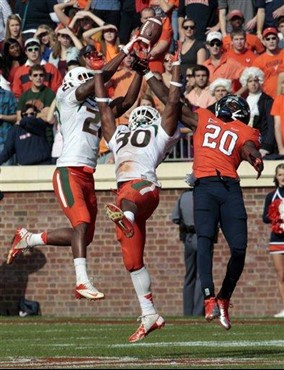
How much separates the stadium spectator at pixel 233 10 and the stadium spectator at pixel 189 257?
132 inches

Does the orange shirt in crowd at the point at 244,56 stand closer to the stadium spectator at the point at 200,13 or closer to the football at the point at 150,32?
the stadium spectator at the point at 200,13

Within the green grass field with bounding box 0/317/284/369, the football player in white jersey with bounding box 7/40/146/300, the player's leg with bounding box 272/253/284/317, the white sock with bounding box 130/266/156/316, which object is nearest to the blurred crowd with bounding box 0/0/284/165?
the player's leg with bounding box 272/253/284/317

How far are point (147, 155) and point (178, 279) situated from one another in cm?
835

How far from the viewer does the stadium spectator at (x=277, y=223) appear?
19.4m

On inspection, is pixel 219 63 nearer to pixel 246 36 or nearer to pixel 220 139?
pixel 246 36

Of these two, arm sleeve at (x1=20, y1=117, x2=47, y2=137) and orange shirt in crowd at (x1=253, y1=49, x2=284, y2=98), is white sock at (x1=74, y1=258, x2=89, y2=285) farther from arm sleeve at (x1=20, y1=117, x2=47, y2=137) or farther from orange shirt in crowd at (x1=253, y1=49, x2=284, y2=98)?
orange shirt in crowd at (x1=253, y1=49, x2=284, y2=98)

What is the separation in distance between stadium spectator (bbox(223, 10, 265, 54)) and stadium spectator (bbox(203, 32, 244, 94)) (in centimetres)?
39

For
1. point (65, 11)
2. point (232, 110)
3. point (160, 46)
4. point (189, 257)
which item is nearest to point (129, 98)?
point (232, 110)

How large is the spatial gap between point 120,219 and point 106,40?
9.59 metres

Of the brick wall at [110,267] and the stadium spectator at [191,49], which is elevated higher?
the stadium spectator at [191,49]

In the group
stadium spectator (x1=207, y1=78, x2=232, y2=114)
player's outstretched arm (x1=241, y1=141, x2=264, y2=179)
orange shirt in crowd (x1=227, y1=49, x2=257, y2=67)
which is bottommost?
player's outstretched arm (x1=241, y1=141, x2=264, y2=179)

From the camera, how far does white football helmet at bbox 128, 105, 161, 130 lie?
13.6 metres

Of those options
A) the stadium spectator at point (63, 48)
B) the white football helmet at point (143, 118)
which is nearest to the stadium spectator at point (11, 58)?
the stadium spectator at point (63, 48)

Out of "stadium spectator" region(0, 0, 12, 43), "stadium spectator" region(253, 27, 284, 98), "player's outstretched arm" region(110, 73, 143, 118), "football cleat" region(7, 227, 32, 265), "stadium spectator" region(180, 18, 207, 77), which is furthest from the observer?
"stadium spectator" region(0, 0, 12, 43)
